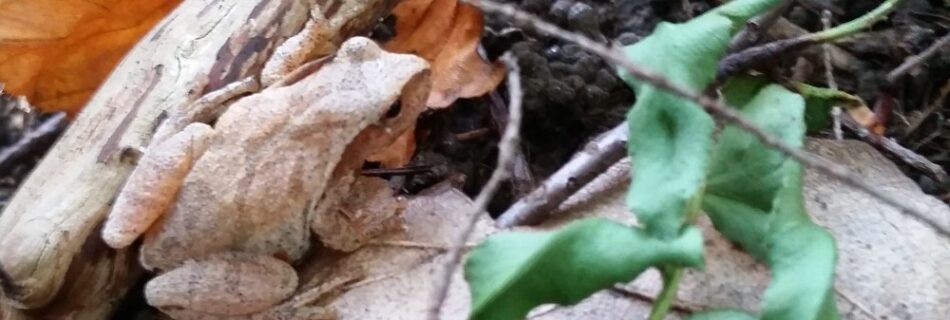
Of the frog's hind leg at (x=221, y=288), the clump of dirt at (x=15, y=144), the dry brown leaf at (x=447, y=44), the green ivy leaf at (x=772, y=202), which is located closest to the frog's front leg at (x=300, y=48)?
the dry brown leaf at (x=447, y=44)

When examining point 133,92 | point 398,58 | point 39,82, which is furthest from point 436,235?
point 39,82

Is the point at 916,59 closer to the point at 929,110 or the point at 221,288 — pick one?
the point at 929,110

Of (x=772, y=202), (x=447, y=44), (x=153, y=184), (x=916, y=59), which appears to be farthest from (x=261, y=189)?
(x=916, y=59)

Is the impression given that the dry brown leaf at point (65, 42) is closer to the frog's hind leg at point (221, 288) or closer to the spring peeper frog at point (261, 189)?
the spring peeper frog at point (261, 189)

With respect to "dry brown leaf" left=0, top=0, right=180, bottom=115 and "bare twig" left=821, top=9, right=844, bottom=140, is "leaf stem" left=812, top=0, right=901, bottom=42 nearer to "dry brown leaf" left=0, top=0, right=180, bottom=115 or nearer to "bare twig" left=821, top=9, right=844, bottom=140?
"bare twig" left=821, top=9, right=844, bottom=140

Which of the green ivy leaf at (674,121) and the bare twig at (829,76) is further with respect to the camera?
the bare twig at (829,76)

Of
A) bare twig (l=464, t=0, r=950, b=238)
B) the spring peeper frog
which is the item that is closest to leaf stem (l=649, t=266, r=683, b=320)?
bare twig (l=464, t=0, r=950, b=238)

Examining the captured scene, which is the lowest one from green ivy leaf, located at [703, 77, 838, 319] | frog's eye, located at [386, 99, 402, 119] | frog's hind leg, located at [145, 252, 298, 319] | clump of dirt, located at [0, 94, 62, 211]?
clump of dirt, located at [0, 94, 62, 211]
